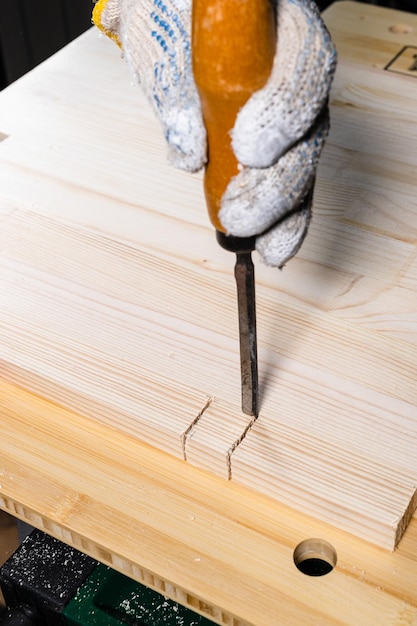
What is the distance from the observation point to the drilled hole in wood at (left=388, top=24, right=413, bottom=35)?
133 centimetres

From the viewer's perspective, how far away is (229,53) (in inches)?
20.6

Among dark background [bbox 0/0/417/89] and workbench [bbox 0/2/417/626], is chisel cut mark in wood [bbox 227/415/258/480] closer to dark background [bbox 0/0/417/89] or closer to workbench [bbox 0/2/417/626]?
workbench [bbox 0/2/417/626]

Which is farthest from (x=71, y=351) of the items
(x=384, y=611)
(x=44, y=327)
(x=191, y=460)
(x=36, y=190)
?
(x=384, y=611)

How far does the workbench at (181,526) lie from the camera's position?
2.23 ft

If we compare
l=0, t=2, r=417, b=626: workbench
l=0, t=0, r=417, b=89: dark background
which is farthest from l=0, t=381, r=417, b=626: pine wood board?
l=0, t=0, r=417, b=89: dark background

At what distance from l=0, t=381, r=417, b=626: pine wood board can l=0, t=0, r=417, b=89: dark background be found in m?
1.35

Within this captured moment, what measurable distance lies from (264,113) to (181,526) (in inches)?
14.8

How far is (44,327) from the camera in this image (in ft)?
2.86

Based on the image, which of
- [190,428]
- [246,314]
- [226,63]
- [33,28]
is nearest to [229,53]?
[226,63]

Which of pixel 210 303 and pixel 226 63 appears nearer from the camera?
pixel 226 63

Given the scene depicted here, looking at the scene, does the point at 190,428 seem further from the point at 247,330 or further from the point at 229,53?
the point at 229,53

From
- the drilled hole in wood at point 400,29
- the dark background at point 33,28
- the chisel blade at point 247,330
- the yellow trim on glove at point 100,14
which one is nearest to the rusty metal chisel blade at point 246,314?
the chisel blade at point 247,330

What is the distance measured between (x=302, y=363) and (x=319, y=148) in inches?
11.7

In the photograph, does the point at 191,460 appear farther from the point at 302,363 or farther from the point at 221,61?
the point at 221,61
